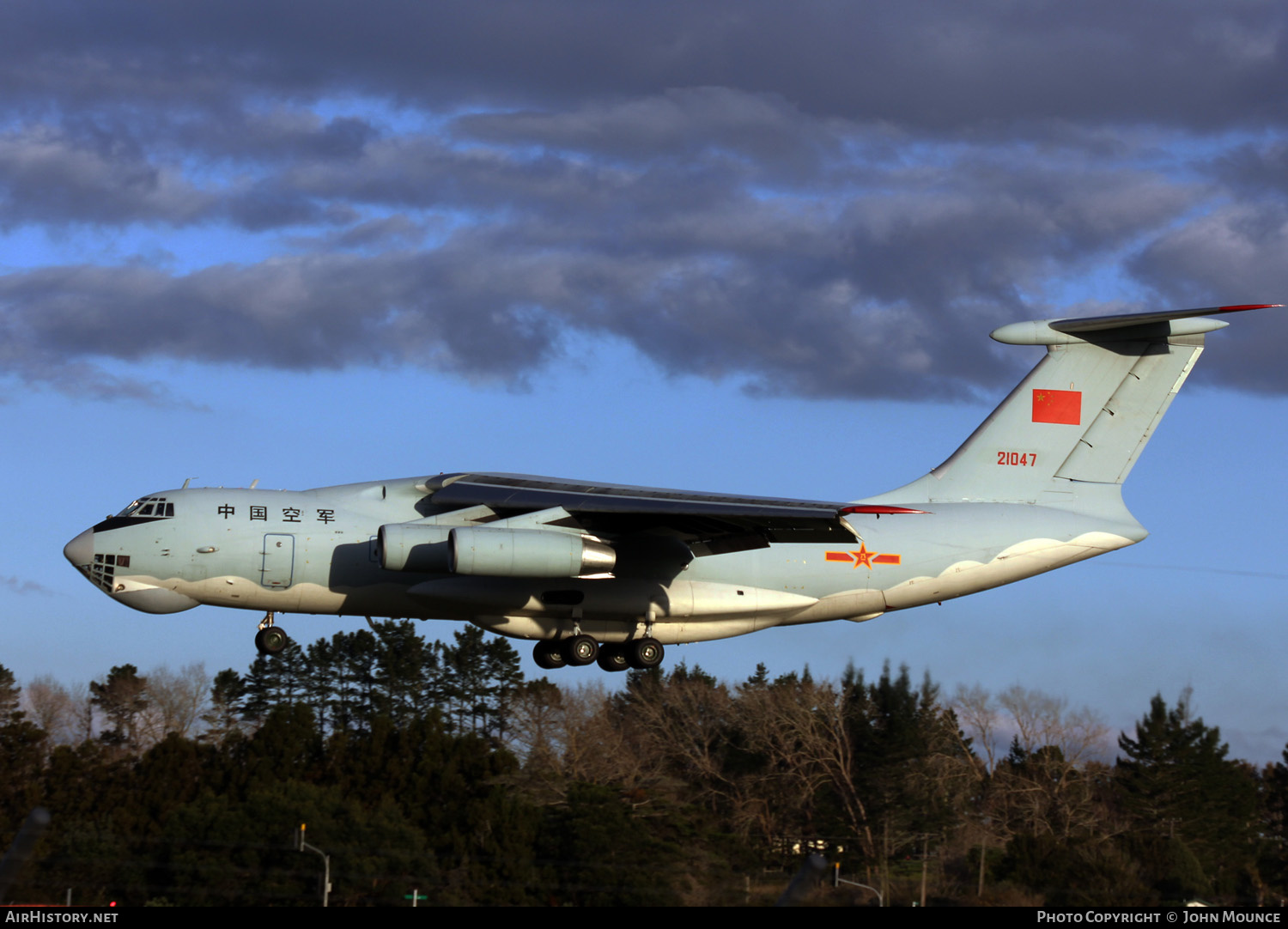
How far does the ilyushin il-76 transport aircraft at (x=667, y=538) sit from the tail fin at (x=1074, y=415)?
0.02 m

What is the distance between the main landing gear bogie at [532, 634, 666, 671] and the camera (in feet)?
50.5

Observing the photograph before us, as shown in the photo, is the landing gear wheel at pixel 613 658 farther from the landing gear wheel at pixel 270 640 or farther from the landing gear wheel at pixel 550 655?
the landing gear wheel at pixel 270 640

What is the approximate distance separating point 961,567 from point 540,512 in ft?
16.7

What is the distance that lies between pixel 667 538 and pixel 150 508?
18.8 ft

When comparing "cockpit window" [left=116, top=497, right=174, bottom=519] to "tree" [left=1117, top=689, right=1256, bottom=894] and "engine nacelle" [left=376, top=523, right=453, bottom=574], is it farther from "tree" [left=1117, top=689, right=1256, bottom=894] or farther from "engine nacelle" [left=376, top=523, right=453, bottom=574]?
"tree" [left=1117, top=689, right=1256, bottom=894]

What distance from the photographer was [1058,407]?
55.0 ft

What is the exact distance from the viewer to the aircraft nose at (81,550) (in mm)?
14289

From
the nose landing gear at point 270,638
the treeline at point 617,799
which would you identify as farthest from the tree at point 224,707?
the nose landing gear at point 270,638

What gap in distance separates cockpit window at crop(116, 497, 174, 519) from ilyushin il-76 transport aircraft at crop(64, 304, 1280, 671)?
2 centimetres

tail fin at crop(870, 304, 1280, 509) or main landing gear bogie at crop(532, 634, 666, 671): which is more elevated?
tail fin at crop(870, 304, 1280, 509)

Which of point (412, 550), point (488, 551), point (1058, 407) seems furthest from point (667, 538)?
point (1058, 407)

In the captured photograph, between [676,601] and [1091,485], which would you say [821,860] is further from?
[1091,485]

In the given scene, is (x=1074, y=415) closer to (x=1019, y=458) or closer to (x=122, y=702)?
(x=1019, y=458)

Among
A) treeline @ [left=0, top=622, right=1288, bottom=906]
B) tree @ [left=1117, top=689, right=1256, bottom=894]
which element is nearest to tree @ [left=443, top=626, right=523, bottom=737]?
treeline @ [left=0, top=622, right=1288, bottom=906]
